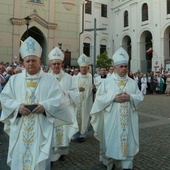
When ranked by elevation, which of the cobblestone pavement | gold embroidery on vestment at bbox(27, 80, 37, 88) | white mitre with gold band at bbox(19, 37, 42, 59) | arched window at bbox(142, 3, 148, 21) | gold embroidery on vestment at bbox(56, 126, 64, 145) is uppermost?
arched window at bbox(142, 3, 148, 21)

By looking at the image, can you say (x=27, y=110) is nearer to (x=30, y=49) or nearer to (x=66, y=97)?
(x=30, y=49)

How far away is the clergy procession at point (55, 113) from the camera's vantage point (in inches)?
133

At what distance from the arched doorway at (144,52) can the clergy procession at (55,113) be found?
30.0m

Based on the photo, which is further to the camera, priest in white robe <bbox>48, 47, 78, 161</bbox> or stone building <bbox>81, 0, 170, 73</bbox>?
stone building <bbox>81, 0, 170, 73</bbox>

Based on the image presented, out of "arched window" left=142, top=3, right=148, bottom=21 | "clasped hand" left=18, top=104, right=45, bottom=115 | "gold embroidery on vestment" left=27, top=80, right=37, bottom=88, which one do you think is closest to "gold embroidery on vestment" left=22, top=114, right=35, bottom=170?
"clasped hand" left=18, top=104, right=45, bottom=115

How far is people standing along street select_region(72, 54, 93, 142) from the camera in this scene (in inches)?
271

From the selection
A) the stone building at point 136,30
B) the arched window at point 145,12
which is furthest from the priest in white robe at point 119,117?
the arched window at point 145,12

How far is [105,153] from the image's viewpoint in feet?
15.0

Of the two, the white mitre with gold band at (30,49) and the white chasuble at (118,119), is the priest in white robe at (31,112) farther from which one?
the white chasuble at (118,119)

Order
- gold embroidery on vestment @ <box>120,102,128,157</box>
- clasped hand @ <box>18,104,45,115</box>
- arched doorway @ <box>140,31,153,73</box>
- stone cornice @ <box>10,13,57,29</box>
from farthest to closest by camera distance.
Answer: arched doorway @ <box>140,31,153,73</box> < stone cornice @ <box>10,13,57,29</box> < gold embroidery on vestment @ <box>120,102,128,157</box> < clasped hand @ <box>18,104,45,115</box>

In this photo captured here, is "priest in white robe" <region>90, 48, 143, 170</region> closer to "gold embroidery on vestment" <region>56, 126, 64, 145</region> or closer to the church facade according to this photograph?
"gold embroidery on vestment" <region>56, 126, 64, 145</region>

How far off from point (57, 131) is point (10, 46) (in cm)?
2291

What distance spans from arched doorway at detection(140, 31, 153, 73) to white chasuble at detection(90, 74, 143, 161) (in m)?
30.3

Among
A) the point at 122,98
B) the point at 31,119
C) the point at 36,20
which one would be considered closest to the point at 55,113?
the point at 31,119
